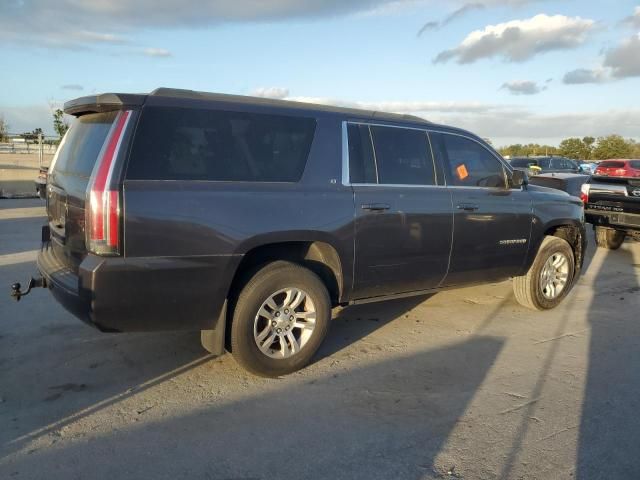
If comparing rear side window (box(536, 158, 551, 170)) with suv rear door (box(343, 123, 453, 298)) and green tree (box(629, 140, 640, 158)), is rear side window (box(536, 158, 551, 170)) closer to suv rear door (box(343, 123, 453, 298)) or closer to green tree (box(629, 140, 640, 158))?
suv rear door (box(343, 123, 453, 298))

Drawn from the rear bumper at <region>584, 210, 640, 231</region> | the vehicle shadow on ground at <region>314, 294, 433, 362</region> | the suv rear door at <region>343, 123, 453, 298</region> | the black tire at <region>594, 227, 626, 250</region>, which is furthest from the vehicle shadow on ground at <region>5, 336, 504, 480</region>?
the black tire at <region>594, 227, 626, 250</region>

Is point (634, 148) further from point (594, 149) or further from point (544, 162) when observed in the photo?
point (544, 162)

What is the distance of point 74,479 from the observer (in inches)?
115

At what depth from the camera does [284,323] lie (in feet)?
14.0

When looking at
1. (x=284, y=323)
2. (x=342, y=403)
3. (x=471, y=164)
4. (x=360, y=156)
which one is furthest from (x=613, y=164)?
(x=342, y=403)

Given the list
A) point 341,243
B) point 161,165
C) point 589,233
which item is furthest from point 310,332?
point 589,233

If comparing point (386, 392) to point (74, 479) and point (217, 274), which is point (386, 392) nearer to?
point (217, 274)

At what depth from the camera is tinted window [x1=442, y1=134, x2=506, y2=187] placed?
17.6 feet

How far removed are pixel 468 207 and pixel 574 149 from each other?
58587 millimetres

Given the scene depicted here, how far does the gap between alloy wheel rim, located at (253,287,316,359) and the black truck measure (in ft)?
0.04

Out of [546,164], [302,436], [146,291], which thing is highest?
[546,164]

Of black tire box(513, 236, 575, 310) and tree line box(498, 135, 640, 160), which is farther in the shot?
tree line box(498, 135, 640, 160)

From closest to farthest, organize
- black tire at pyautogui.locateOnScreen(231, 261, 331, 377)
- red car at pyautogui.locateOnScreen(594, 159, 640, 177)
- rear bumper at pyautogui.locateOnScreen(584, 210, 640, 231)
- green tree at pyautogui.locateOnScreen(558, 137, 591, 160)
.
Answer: black tire at pyautogui.locateOnScreen(231, 261, 331, 377) → rear bumper at pyautogui.locateOnScreen(584, 210, 640, 231) → red car at pyautogui.locateOnScreen(594, 159, 640, 177) → green tree at pyautogui.locateOnScreen(558, 137, 591, 160)

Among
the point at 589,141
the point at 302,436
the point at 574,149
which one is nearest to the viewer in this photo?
the point at 302,436
